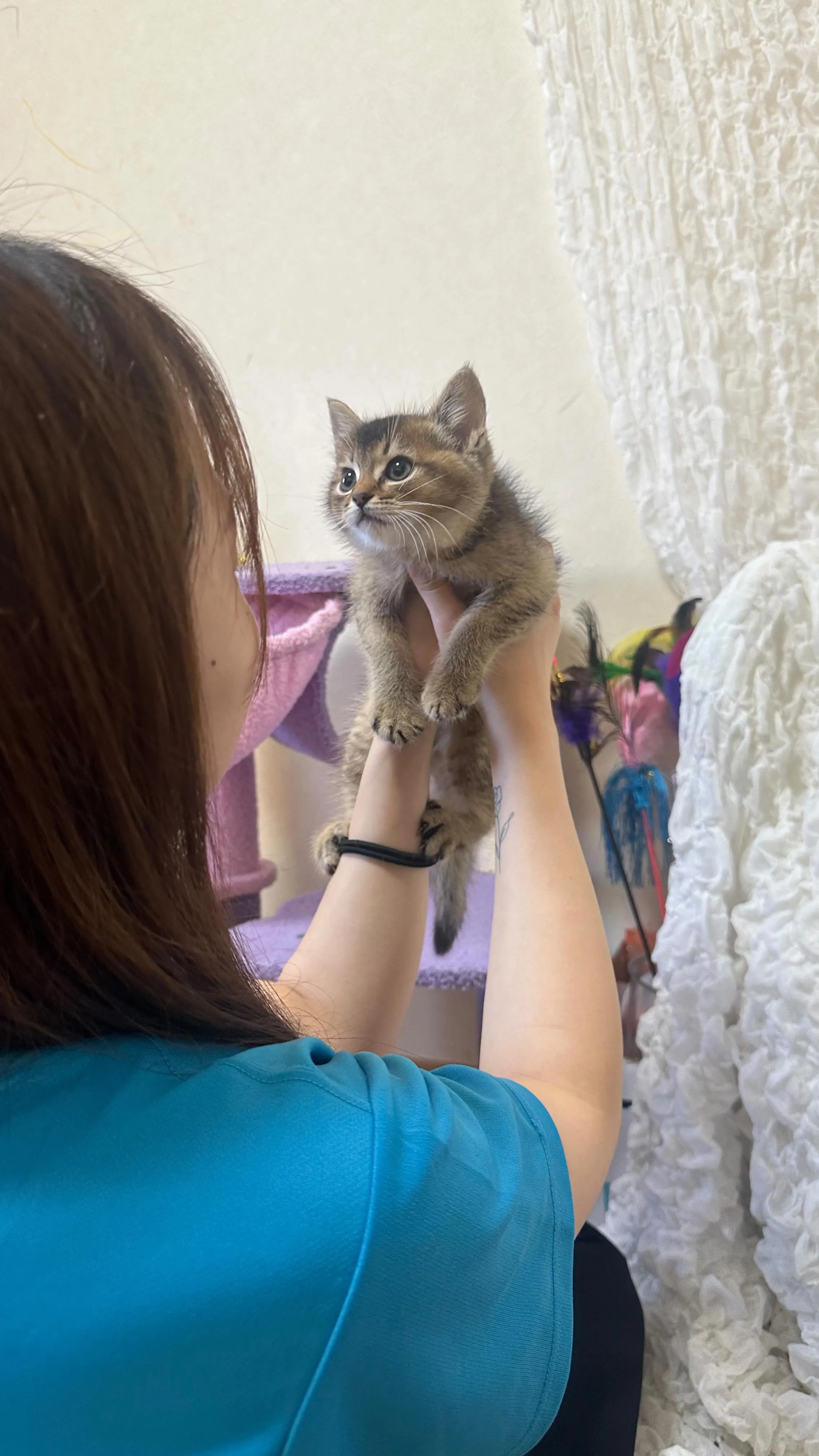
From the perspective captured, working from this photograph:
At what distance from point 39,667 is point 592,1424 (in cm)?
70

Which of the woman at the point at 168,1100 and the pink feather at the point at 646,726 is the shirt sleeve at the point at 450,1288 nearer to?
the woman at the point at 168,1100

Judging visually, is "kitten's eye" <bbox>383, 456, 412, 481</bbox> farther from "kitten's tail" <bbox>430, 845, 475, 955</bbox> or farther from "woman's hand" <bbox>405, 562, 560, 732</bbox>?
"kitten's tail" <bbox>430, 845, 475, 955</bbox>

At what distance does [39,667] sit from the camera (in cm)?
35

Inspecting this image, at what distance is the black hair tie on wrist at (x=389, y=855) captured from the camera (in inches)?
31.8

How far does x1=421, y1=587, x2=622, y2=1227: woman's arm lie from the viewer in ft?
1.77

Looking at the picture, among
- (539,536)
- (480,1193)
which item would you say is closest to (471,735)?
(539,536)

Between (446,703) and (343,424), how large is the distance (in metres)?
0.42

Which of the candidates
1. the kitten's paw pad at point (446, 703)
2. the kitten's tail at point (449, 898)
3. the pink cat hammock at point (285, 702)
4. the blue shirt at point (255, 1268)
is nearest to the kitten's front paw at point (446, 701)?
the kitten's paw pad at point (446, 703)

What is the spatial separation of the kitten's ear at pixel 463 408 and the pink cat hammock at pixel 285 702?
333 millimetres

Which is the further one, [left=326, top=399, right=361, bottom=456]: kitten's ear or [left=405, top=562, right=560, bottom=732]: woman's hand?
[left=326, top=399, right=361, bottom=456]: kitten's ear

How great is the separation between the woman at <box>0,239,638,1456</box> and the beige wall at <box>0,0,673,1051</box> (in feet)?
2.99

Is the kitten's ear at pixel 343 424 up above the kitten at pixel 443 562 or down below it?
above

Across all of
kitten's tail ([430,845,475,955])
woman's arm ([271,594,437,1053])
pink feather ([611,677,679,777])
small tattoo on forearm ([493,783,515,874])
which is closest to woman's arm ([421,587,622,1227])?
small tattoo on forearm ([493,783,515,874])

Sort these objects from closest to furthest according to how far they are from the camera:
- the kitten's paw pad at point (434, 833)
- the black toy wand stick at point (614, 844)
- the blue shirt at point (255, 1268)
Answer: the blue shirt at point (255, 1268), the kitten's paw pad at point (434, 833), the black toy wand stick at point (614, 844)
